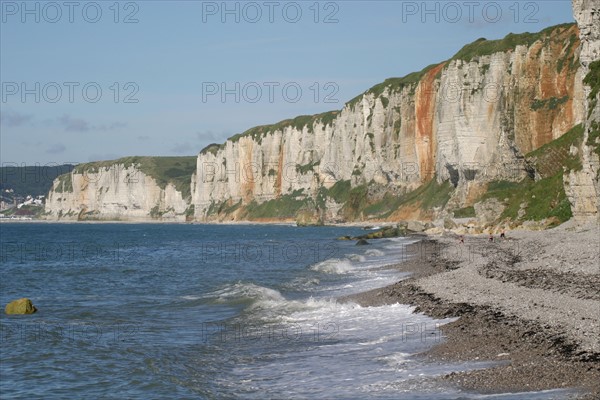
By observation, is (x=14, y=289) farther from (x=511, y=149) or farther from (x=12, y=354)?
A: (x=511, y=149)

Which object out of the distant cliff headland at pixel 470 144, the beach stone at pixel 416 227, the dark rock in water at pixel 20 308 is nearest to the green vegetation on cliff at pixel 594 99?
the distant cliff headland at pixel 470 144

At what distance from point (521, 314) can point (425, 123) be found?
12142cm

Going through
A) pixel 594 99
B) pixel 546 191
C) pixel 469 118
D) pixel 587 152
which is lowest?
pixel 546 191

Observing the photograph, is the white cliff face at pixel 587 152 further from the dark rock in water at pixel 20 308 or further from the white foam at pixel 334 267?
the dark rock in water at pixel 20 308

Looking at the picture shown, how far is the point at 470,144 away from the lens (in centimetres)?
10900

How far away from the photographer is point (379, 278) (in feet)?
129

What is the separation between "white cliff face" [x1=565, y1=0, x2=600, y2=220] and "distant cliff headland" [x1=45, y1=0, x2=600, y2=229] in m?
0.08

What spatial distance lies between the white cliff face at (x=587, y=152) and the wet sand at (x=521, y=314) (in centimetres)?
1099

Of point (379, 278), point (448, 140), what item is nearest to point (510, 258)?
point (379, 278)

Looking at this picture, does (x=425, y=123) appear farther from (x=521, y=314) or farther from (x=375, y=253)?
(x=521, y=314)

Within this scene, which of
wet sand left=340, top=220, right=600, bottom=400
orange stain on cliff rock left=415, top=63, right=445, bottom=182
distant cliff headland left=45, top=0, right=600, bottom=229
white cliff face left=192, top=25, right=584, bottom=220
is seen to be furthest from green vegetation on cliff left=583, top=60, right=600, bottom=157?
orange stain on cliff rock left=415, top=63, right=445, bottom=182

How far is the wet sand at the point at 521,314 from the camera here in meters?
14.2

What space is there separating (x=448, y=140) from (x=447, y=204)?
11.6 meters

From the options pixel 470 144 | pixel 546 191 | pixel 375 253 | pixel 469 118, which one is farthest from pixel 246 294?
pixel 469 118
